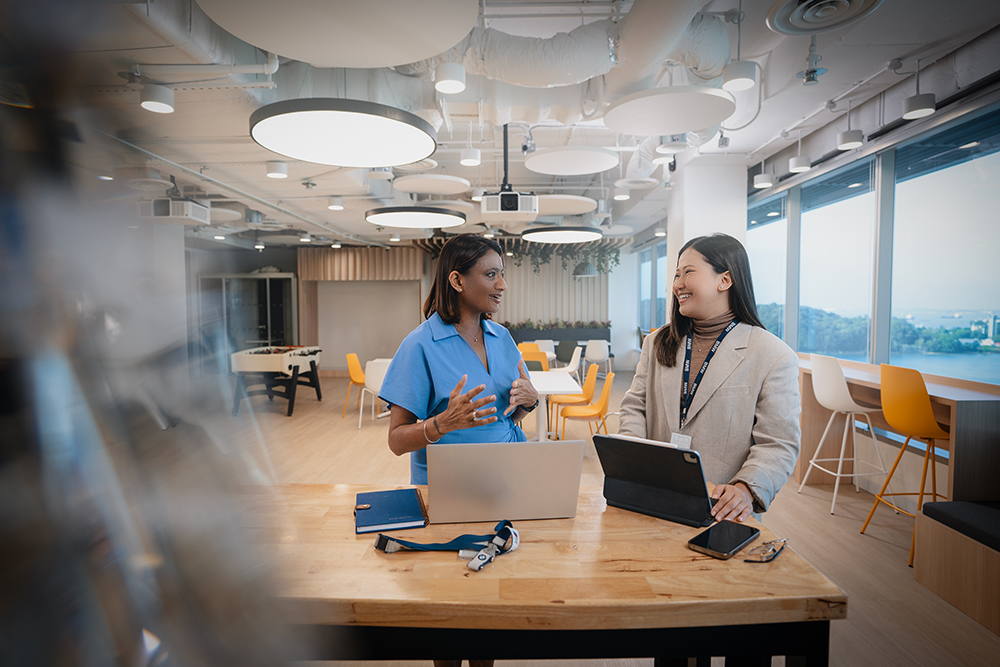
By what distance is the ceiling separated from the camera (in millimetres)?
226

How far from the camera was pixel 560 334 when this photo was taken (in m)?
12.2

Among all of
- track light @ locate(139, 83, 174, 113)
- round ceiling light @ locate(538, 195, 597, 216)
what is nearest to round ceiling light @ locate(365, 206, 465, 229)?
round ceiling light @ locate(538, 195, 597, 216)

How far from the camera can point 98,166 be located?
22cm

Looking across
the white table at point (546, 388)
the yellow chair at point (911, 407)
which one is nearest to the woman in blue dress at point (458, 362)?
the white table at point (546, 388)

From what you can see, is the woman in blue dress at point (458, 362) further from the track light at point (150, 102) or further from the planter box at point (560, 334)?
the planter box at point (560, 334)

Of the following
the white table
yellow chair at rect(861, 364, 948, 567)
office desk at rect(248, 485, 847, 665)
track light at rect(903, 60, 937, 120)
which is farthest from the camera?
the white table

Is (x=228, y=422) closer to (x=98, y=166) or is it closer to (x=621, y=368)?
(x=98, y=166)

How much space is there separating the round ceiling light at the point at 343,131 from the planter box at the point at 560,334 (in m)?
9.66

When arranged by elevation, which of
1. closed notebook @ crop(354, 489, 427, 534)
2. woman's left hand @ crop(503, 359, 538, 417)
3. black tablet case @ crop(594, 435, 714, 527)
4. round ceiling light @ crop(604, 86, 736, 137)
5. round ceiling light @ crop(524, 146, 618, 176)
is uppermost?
round ceiling light @ crop(524, 146, 618, 176)

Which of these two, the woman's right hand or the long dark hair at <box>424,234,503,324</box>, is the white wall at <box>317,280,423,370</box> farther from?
the woman's right hand

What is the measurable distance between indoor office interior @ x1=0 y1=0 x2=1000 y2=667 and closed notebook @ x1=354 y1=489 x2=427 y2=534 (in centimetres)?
9

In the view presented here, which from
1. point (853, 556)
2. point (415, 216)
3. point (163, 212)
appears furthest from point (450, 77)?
point (853, 556)

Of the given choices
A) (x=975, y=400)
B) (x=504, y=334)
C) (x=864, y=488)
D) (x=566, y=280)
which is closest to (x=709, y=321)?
(x=504, y=334)

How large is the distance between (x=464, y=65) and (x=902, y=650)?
3.66 m
